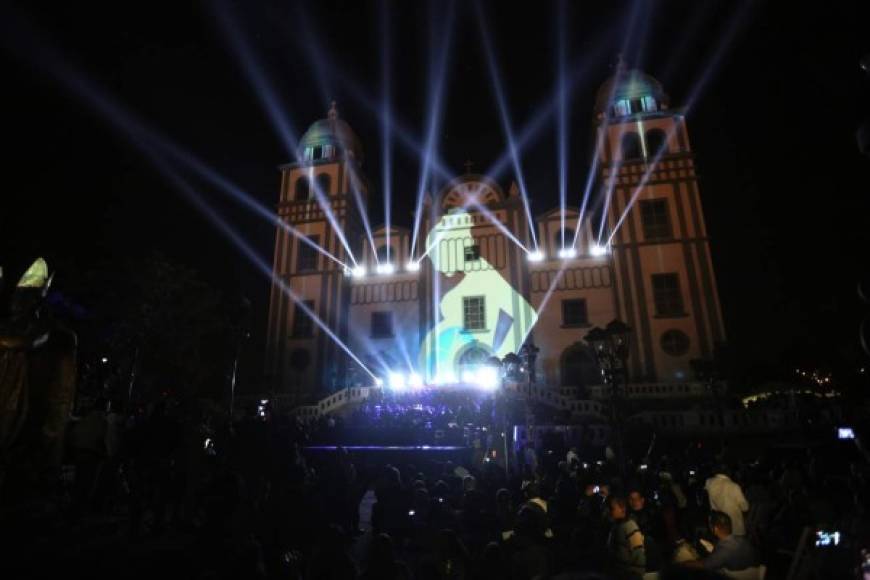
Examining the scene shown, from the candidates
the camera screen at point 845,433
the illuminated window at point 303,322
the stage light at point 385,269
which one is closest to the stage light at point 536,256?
the stage light at point 385,269

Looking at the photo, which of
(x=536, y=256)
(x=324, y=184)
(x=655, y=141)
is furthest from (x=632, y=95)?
(x=324, y=184)

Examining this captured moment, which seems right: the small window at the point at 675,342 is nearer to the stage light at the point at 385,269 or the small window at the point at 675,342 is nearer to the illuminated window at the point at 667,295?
the illuminated window at the point at 667,295

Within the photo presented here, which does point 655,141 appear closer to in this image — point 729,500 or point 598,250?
point 598,250

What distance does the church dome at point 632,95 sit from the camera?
2989 cm

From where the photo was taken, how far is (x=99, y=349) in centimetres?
2319

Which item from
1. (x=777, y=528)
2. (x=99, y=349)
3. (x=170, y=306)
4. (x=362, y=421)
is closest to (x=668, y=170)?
(x=362, y=421)

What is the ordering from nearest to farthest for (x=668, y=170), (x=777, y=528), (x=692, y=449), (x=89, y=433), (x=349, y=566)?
(x=349, y=566) < (x=89, y=433) < (x=777, y=528) < (x=692, y=449) < (x=668, y=170)

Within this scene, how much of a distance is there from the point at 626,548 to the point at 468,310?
22789 mm

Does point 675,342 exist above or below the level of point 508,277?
below

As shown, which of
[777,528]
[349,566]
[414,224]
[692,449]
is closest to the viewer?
[349,566]

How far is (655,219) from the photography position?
26734mm

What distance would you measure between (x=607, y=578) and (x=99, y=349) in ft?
90.2

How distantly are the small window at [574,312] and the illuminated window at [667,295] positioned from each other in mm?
3658

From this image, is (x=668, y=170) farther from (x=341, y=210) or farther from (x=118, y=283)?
(x=118, y=283)
